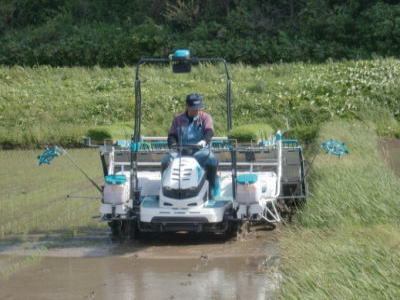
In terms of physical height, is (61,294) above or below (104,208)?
below

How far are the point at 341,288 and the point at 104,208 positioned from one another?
186 inches

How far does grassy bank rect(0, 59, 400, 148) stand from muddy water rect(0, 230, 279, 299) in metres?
10.3

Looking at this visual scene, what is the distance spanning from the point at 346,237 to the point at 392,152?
35.1 ft

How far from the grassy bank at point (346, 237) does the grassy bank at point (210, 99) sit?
903cm

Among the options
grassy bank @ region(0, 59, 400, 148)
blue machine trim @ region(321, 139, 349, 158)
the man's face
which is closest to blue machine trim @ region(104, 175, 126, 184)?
the man's face

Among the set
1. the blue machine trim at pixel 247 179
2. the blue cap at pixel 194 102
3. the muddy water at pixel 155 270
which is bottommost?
the muddy water at pixel 155 270

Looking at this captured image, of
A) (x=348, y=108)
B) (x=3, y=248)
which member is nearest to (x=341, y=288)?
(x=3, y=248)

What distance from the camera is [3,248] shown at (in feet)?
35.0

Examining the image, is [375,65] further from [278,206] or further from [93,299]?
[93,299]

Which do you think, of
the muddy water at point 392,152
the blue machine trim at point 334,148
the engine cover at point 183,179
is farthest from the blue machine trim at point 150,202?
the muddy water at point 392,152

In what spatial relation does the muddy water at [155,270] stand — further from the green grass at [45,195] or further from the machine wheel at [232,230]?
the green grass at [45,195]

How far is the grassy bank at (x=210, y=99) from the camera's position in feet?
74.2

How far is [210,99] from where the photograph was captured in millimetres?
24406

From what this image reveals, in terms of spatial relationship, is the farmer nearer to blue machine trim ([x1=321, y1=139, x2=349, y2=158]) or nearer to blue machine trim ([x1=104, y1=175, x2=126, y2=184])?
blue machine trim ([x1=104, y1=175, x2=126, y2=184])
